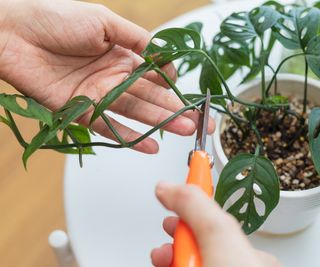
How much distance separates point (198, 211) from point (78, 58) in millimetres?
428

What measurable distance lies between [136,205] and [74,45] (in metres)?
0.26

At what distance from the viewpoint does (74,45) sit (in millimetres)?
708

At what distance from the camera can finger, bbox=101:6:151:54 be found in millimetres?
688

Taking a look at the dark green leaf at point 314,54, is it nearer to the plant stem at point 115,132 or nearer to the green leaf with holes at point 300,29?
the green leaf with holes at point 300,29

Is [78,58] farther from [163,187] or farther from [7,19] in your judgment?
[163,187]

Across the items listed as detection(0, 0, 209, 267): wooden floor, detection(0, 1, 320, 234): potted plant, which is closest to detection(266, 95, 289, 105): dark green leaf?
detection(0, 1, 320, 234): potted plant

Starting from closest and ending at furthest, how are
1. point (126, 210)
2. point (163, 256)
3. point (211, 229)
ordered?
point (211, 229), point (163, 256), point (126, 210)

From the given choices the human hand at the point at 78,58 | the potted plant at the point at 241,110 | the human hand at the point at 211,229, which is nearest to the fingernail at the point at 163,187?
the human hand at the point at 211,229

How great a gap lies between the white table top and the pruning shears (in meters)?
0.19

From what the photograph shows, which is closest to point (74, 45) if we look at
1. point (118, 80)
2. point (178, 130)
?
point (118, 80)

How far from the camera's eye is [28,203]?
1293 millimetres

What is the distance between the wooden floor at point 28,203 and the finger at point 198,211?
0.89m

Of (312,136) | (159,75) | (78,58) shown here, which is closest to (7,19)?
(78,58)

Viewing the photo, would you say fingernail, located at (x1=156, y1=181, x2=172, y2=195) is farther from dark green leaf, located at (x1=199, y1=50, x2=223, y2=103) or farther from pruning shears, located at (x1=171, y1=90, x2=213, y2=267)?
dark green leaf, located at (x1=199, y1=50, x2=223, y2=103)
